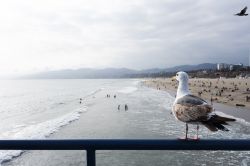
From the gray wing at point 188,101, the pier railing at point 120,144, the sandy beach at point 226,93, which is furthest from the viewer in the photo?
the sandy beach at point 226,93

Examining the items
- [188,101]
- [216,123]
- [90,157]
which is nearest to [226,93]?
[188,101]

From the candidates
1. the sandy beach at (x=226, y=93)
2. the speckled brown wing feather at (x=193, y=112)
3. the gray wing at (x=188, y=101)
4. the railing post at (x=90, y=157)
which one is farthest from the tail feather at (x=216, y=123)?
the sandy beach at (x=226, y=93)

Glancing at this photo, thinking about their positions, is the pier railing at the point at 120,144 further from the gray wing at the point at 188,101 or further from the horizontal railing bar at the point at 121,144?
the gray wing at the point at 188,101

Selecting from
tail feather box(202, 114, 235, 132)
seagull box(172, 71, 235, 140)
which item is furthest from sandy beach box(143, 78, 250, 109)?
tail feather box(202, 114, 235, 132)

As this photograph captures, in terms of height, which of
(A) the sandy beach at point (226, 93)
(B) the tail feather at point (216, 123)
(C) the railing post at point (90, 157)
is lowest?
(A) the sandy beach at point (226, 93)

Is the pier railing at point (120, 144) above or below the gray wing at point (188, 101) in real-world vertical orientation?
below

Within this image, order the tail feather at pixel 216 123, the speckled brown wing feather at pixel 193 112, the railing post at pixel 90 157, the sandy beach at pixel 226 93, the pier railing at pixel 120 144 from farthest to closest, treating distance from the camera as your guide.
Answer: the sandy beach at pixel 226 93 < the speckled brown wing feather at pixel 193 112 < the tail feather at pixel 216 123 < the railing post at pixel 90 157 < the pier railing at pixel 120 144

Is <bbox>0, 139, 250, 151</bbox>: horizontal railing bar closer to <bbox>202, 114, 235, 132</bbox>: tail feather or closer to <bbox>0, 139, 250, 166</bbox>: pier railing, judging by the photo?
<bbox>0, 139, 250, 166</bbox>: pier railing

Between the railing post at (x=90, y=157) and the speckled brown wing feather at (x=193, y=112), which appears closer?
the railing post at (x=90, y=157)

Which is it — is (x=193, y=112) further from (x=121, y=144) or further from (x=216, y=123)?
(x=121, y=144)


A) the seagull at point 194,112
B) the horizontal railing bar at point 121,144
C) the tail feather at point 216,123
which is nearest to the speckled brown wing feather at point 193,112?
the seagull at point 194,112

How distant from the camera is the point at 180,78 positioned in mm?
3869

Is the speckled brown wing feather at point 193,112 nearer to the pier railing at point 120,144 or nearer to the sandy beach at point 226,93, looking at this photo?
the pier railing at point 120,144

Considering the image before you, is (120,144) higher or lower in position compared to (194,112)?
lower
